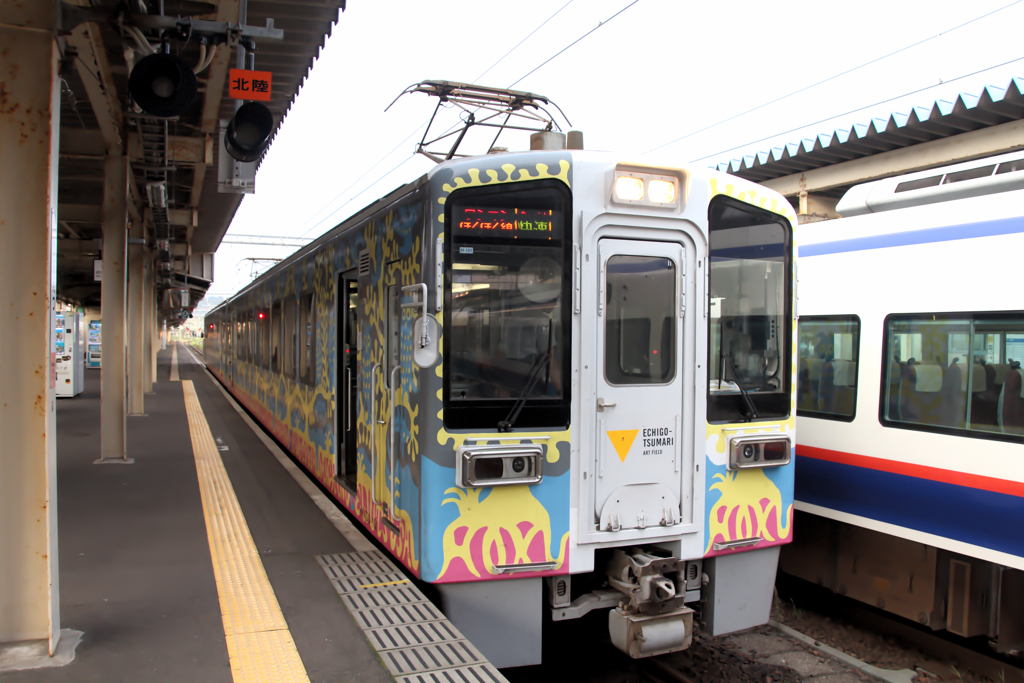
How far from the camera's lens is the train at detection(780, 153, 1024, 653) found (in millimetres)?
4473

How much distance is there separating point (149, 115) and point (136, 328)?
35.7ft

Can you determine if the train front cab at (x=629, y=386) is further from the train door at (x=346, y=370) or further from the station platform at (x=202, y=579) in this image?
the train door at (x=346, y=370)

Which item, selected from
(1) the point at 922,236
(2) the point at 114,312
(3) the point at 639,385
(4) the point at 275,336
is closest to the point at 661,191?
(3) the point at 639,385

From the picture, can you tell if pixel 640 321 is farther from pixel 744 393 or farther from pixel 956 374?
pixel 956 374

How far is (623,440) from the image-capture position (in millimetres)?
3930

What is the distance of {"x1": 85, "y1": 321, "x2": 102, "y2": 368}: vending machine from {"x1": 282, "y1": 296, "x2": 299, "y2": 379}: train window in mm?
22519

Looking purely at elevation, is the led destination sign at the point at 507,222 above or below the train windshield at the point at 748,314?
above

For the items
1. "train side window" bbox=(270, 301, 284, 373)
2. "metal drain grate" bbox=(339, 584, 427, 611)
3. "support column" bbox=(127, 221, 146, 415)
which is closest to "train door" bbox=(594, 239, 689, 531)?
"metal drain grate" bbox=(339, 584, 427, 611)

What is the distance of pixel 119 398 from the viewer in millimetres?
9047

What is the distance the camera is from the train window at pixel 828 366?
5.57 meters

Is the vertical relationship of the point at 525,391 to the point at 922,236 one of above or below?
below

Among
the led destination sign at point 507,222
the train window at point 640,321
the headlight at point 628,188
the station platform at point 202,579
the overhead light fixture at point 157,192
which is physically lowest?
the station platform at point 202,579

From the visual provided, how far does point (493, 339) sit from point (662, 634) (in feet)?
5.84

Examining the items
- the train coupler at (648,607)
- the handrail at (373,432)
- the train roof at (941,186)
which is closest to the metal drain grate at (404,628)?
the handrail at (373,432)
